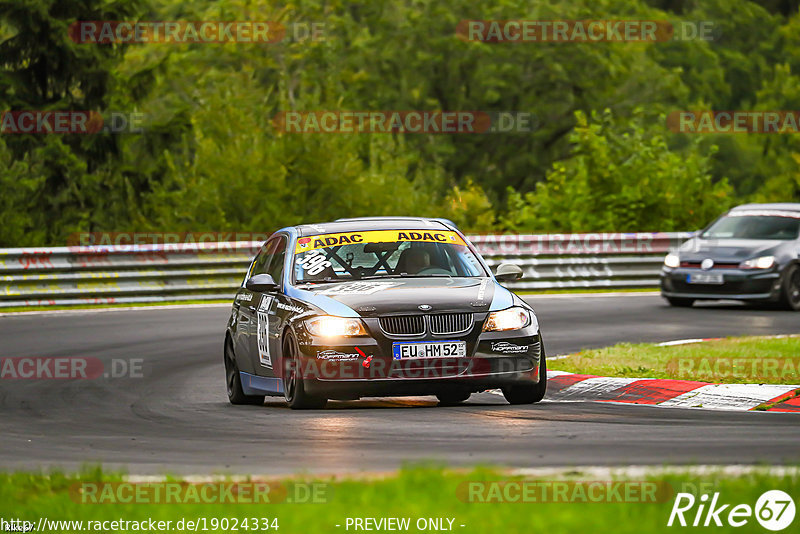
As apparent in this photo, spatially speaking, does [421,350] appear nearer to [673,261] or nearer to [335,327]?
[335,327]

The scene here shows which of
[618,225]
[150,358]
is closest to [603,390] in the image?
[150,358]

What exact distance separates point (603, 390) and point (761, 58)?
218 ft

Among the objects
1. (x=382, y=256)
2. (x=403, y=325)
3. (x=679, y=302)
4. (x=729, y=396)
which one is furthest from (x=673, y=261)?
(x=403, y=325)

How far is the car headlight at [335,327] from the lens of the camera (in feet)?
38.3

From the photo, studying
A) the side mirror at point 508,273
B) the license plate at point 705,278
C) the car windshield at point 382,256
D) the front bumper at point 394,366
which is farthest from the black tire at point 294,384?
the license plate at point 705,278

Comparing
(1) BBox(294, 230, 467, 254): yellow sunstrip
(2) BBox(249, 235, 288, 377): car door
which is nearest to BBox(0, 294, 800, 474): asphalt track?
(2) BBox(249, 235, 288, 377): car door

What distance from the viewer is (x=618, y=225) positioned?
35875 millimetres

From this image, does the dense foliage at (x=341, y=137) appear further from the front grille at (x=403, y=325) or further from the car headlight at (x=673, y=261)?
the front grille at (x=403, y=325)

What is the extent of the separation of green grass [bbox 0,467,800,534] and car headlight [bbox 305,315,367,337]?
3.79 m

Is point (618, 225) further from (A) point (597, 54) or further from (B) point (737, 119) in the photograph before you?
(B) point (737, 119)

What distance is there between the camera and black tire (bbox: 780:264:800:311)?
2373cm

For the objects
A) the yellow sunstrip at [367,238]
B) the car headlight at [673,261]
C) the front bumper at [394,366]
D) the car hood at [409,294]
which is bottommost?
the car headlight at [673,261]

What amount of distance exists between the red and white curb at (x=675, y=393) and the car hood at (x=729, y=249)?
10.6m

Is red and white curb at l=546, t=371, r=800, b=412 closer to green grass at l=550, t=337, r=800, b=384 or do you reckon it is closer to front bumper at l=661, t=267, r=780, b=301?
green grass at l=550, t=337, r=800, b=384
